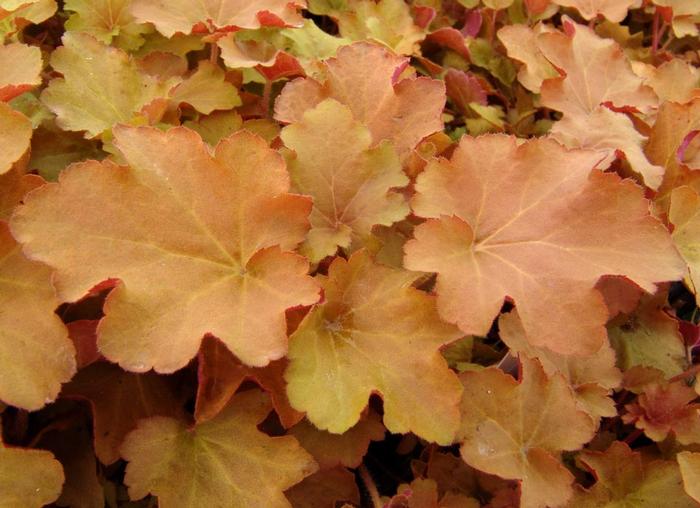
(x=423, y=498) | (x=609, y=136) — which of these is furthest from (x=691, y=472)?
(x=609, y=136)

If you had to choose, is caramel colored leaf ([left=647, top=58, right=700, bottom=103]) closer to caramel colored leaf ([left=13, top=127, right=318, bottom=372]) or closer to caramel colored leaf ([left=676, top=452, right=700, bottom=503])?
caramel colored leaf ([left=676, top=452, right=700, bottom=503])

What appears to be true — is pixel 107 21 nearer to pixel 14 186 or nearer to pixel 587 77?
pixel 14 186

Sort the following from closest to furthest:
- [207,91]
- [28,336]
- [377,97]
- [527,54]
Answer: [28,336], [377,97], [207,91], [527,54]

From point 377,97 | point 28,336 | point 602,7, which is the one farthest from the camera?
point 602,7

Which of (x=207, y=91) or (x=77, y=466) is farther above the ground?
(x=207, y=91)

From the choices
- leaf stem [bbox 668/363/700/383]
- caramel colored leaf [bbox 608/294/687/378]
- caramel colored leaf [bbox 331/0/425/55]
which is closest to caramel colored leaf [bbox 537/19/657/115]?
caramel colored leaf [bbox 331/0/425/55]

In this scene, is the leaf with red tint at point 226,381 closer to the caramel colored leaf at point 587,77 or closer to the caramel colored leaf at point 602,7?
the caramel colored leaf at point 587,77
